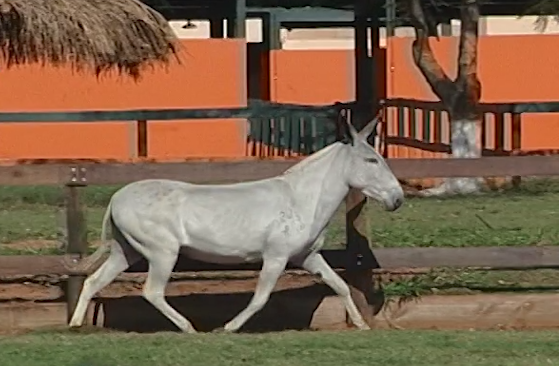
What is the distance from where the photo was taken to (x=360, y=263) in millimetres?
10336

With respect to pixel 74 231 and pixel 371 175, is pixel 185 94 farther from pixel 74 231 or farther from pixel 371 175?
pixel 371 175

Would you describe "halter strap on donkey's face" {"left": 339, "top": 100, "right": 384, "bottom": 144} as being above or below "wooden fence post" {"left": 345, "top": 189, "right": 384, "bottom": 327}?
above

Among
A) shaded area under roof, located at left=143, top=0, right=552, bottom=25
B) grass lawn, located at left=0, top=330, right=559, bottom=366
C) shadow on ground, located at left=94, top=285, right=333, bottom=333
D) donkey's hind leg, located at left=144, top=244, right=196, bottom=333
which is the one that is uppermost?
shaded area under roof, located at left=143, top=0, right=552, bottom=25

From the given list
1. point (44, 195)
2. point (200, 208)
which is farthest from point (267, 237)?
point (44, 195)

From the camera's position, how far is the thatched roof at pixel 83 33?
10.1 m

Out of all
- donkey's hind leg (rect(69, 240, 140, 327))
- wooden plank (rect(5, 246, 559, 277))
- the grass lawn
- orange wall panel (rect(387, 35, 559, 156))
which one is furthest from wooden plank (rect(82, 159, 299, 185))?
orange wall panel (rect(387, 35, 559, 156))

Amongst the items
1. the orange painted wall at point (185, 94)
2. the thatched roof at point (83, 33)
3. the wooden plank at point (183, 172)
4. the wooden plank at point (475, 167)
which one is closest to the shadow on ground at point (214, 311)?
the wooden plank at point (183, 172)

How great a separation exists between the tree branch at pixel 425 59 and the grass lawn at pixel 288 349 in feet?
31.7

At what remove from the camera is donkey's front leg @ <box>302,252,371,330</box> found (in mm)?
9938

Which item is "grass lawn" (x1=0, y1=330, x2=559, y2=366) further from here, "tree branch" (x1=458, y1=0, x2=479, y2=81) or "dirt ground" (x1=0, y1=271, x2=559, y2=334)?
"tree branch" (x1=458, y1=0, x2=479, y2=81)

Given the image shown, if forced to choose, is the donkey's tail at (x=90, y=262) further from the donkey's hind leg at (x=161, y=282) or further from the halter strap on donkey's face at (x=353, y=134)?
the halter strap on donkey's face at (x=353, y=134)

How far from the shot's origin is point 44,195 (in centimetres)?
1814

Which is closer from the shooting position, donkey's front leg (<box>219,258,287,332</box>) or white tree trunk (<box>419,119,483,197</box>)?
donkey's front leg (<box>219,258,287,332</box>)

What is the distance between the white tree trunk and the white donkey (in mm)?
8648
